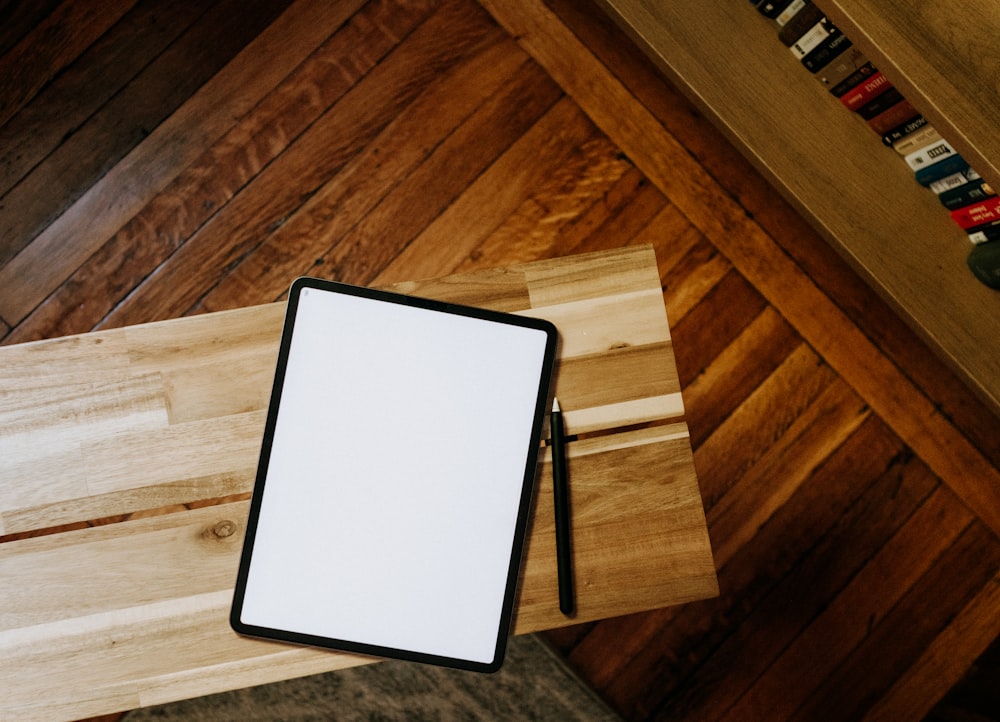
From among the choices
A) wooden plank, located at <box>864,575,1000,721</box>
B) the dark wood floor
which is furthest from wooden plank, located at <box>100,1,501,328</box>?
wooden plank, located at <box>864,575,1000,721</box>

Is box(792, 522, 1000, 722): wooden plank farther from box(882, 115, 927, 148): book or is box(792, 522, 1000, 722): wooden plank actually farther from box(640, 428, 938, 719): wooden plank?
box(882, 115, 927, 148): book

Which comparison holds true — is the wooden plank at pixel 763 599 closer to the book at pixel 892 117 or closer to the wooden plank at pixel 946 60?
the book at pixel 892 117

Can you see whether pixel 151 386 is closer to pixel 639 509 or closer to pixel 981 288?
pixel 639 509

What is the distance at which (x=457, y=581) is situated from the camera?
825 millimetres

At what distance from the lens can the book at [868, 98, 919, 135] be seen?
1192 mm

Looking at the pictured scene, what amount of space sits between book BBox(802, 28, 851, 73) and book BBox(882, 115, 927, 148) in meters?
0.17

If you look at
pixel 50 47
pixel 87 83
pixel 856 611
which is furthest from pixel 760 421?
pixel 50 47

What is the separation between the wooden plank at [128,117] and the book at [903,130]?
Answer: 127 centimetres

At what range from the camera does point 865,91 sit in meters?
1.24

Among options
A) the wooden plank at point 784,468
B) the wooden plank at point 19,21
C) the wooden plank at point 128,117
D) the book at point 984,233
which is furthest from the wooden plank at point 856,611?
the wooden plank at point 19,21

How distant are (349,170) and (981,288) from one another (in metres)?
1.26

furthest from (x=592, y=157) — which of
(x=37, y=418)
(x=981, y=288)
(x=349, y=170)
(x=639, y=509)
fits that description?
(x=37, y=418)

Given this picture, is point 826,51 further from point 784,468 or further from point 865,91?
point 784,468

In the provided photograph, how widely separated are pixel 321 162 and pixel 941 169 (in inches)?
46.9
